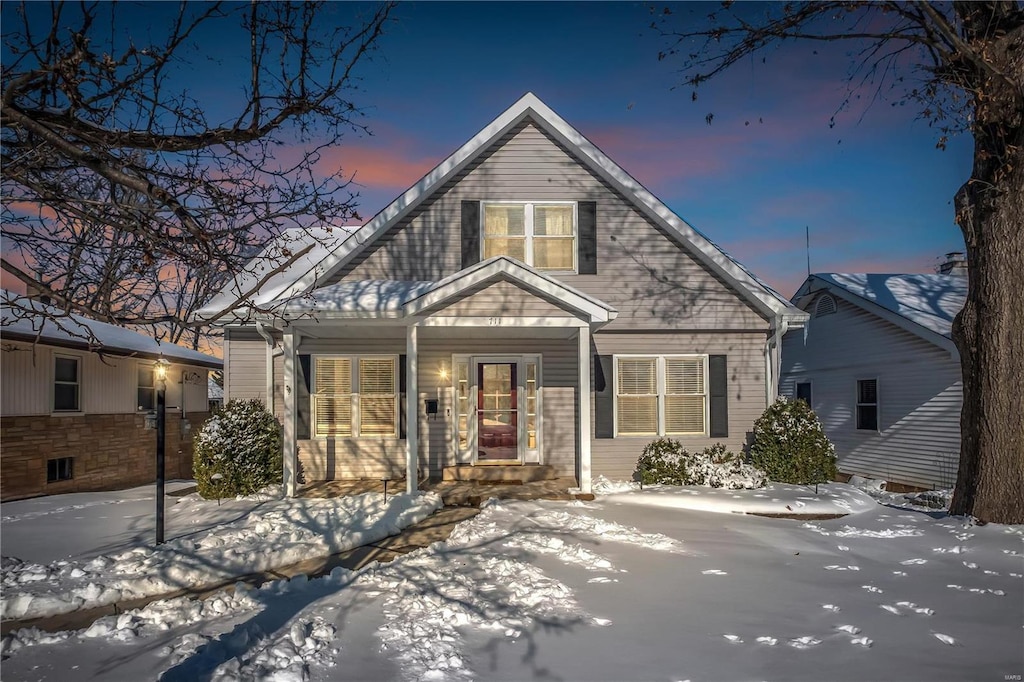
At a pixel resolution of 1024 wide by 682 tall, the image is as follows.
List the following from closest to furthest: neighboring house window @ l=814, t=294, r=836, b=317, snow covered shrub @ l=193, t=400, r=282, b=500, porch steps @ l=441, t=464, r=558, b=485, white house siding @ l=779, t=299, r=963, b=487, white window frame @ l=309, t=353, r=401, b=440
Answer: snow covered shrub @ l=193, t=400, r=282, b=500 < porch steps @ l=441, t=464, r=558, b=485 < white window frame @ l=309, t=353, r=401, b=440 < white house siding @ l=779, t=299, r=963, b=487 < neighboring house window @ l=814, t=294, r=836, b=317

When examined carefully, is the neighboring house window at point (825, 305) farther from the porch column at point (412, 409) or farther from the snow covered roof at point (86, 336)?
the snow covered roof at point (86, 336)

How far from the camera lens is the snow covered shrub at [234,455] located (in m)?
9.49

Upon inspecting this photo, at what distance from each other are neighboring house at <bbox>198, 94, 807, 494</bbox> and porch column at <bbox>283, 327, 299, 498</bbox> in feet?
4.12

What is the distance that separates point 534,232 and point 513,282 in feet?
7.98

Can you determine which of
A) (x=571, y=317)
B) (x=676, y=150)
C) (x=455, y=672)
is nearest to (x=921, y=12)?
(x=676, y=150)

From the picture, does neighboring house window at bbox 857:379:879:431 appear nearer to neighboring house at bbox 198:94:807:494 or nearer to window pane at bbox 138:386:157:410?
neighboring house at bbox 198:94:807:494

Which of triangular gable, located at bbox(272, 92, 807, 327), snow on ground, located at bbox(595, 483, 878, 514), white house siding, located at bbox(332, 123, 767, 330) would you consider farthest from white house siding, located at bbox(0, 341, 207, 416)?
snow on ground, located at bbox(595, 483, 878, 514)

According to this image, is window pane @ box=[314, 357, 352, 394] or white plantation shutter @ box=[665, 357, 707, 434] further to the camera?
white plantation shutter @ box=[665, 357, 707, 434]

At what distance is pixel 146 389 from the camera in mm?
15977

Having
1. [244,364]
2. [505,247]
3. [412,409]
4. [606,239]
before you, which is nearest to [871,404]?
[606,239]

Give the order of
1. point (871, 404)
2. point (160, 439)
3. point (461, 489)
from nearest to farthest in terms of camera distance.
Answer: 1. point (160, 439)
2. point (461, 489)
3. point (871, 404)

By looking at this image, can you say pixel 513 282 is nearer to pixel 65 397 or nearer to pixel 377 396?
pixel 377 396

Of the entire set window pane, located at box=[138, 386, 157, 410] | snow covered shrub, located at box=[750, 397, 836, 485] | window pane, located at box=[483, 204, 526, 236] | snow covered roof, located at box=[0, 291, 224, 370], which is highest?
window pane, located at box=[483, 204, 526, 236]

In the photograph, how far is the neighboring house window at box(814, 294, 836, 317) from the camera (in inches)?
634
